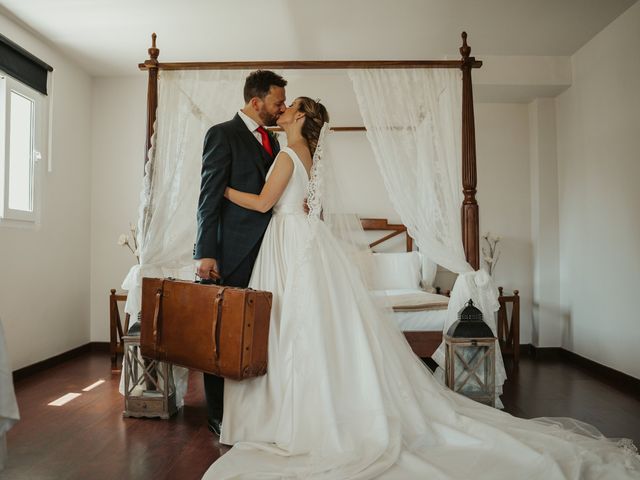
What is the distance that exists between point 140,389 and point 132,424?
22 centimetres

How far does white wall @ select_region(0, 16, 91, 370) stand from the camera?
449 cm

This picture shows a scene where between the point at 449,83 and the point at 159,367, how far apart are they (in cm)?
246

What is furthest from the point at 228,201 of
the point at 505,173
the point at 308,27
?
the point at 505,173

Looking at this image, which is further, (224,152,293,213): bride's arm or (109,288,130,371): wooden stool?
(109,288,130,371): wooden stool

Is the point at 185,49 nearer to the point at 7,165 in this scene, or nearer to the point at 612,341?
the point at 7,165

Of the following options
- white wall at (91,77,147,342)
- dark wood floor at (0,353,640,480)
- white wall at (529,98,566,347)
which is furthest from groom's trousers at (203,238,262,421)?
white wall at (529,98,566,347)

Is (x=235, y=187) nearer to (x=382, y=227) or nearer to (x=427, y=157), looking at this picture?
(x=427, y=157)

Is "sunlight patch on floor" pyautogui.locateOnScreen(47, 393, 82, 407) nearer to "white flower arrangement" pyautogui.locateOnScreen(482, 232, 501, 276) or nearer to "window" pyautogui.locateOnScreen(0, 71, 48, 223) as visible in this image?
"window" pyautogui.locateOnScreen(0, 71, 48, 223)

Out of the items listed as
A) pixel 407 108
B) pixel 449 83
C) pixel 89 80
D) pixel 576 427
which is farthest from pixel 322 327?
pixel 89 80

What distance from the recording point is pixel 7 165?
172 inches

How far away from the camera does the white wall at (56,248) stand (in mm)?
4492

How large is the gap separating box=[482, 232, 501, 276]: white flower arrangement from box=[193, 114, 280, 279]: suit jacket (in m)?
3.59

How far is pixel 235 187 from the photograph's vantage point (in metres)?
2.85

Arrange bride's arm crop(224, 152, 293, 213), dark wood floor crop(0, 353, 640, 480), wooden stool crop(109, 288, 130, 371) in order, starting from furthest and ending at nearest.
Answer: wooden stool crop(109, 288, 130, 371) < bride's arm crop(224, 152, 293, 213) < dark wood floor crop(0, 353, 640, 480)
